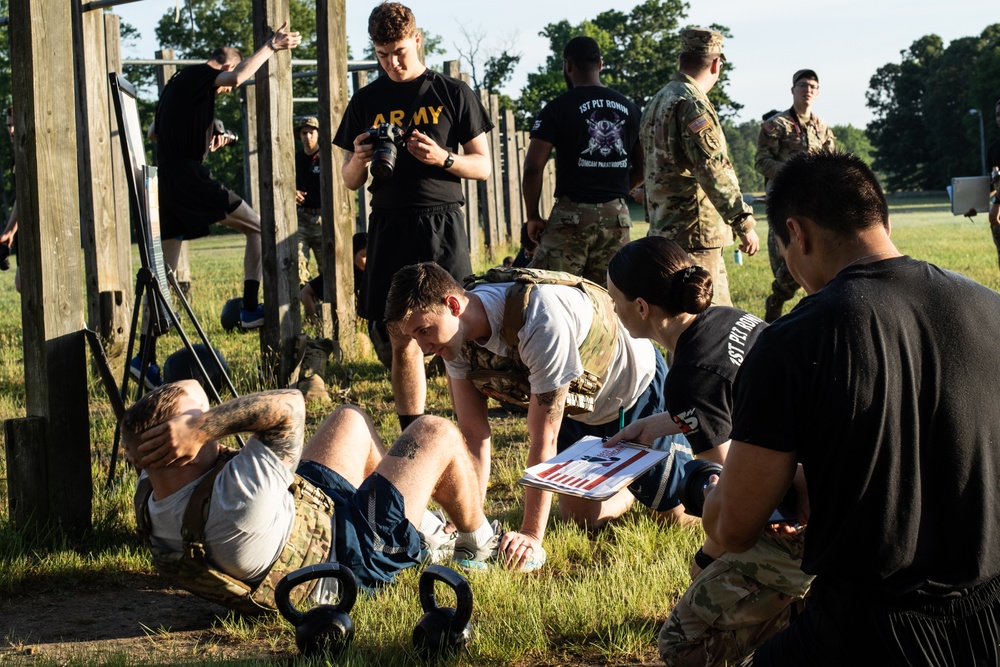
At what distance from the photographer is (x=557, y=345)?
13.9ft

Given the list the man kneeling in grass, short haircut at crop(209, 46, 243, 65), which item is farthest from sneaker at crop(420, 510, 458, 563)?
short haircut at crop(209, 46, 243, 65)

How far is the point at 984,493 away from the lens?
2.34m

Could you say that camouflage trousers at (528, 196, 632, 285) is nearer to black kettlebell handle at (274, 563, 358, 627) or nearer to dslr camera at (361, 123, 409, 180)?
dslr camera at (361, 123, 409, 180)

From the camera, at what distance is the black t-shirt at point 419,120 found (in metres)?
6.20

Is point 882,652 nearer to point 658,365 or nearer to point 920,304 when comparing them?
point 920,304

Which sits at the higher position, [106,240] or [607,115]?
[607,115]

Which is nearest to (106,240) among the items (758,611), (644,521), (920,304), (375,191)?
(375,191)

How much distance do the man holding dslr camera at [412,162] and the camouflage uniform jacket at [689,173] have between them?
3.82 feet

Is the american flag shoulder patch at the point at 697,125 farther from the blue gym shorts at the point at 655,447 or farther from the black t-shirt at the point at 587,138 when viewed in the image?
the blue gym shorts at the point at 655,447

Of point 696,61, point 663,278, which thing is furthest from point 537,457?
point 696,61

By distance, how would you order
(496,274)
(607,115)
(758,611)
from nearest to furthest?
1. (758,611)
2. (496,274)
3. (607,115)

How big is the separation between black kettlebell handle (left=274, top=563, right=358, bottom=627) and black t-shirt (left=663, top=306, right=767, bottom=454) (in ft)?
3.77

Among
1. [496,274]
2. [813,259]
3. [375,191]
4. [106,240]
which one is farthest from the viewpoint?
[106,240]

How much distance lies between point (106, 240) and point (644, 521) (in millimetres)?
5073
